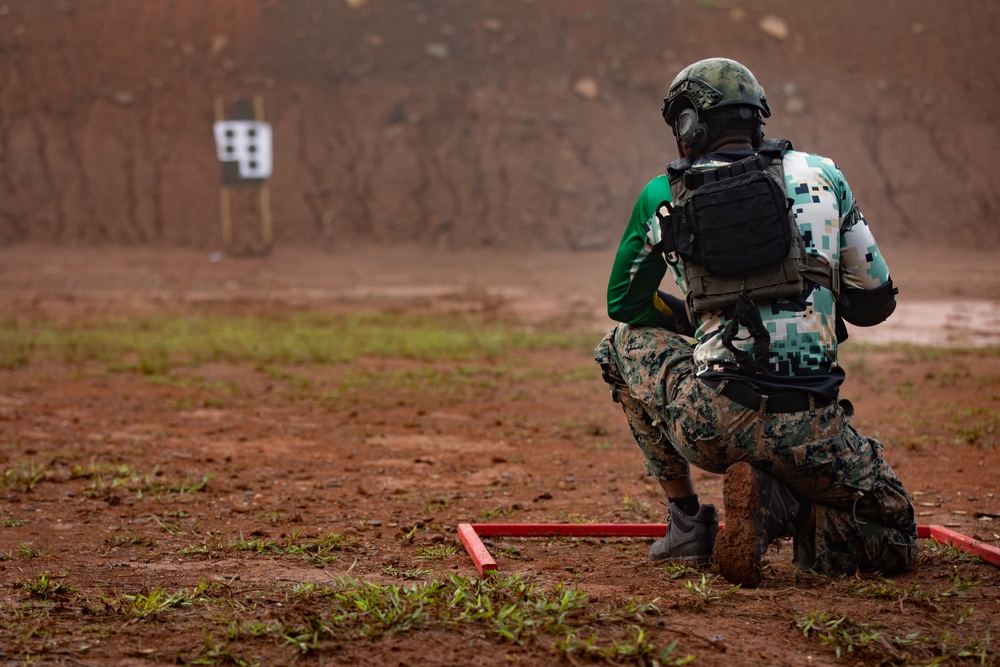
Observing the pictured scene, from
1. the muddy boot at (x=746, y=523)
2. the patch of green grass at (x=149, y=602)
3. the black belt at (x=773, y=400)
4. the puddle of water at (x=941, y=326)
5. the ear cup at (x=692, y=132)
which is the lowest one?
the puddle of water at (x=941, y=326)

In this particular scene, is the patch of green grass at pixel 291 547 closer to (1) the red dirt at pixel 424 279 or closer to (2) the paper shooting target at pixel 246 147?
(1) the red dirt at pixel 424 279

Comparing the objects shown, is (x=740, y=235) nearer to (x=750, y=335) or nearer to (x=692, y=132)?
(x=750, y=335)

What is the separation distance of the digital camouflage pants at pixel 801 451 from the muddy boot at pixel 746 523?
89 mm

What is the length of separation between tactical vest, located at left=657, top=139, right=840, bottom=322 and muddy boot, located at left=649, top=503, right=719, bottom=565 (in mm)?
791

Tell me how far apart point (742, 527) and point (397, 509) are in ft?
6.35

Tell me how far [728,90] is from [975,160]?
28602 millimetres

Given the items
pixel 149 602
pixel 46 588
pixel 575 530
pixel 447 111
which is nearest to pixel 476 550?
pixel 575 530

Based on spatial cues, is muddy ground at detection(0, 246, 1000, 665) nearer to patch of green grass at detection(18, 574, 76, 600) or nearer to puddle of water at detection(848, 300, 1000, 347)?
patch of green grass at detection(18, 574, 76, 600)

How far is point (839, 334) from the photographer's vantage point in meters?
3.43

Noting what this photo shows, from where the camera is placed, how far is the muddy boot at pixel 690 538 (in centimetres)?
358

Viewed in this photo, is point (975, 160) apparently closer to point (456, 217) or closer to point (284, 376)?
point (456, 217)

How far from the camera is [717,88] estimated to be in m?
3.34

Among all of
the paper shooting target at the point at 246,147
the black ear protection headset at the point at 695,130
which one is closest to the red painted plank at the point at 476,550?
the black ear protection headset at the point at 695,130

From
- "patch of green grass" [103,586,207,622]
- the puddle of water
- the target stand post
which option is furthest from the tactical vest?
the target stand post
